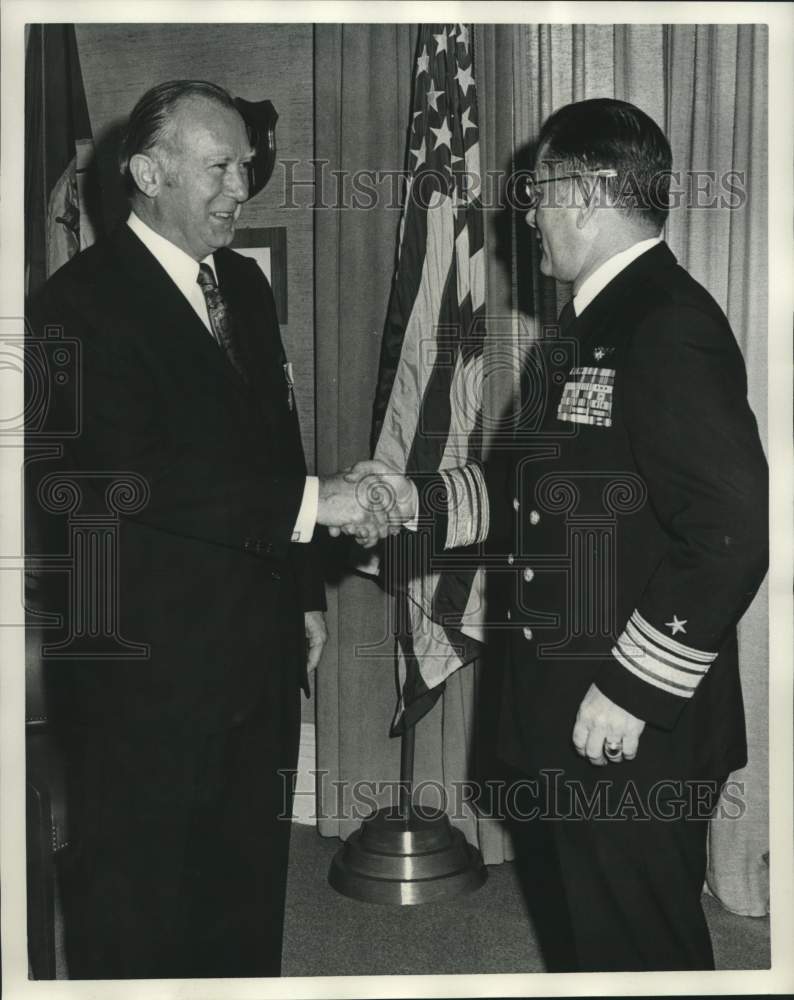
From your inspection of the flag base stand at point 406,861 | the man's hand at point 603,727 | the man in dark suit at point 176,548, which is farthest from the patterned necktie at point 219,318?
the flag base stand at point 406,861

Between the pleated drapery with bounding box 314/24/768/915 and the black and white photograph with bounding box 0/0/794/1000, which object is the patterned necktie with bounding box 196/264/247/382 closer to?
the black and white photograph with bounding box 0/0/794/1000

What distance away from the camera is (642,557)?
6.13ft

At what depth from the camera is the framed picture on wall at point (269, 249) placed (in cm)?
308

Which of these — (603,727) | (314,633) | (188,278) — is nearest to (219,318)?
(188,278)

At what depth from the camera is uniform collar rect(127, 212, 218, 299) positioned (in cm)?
220

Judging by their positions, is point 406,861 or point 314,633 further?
point 406,861

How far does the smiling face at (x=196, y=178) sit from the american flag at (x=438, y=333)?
0.66 meters

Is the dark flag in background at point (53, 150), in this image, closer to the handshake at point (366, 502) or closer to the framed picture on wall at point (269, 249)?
the framed picture on wall at point (269, 249)

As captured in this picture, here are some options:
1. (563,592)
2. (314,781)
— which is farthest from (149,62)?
(314,781)

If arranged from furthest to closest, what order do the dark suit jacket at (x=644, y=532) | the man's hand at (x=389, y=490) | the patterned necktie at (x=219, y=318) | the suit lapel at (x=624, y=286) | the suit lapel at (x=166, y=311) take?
the man's hand at (x=389, y=490) → the patterned necktie at (x=219, y=318) → the suit lapel at (x=166, y=311) → the suit lapel at (x=624, y=286) → the dark suit jacket at (x=644, y=532)

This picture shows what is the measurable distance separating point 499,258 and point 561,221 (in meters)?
Result: 1.03

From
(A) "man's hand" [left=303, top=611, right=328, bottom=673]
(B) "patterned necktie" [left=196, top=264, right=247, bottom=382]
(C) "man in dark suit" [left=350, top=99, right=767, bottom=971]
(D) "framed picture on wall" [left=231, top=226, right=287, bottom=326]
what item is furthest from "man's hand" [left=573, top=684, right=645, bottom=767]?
(D) "framed picture on wall" [left=231, top=226, right=287, bottom=326]

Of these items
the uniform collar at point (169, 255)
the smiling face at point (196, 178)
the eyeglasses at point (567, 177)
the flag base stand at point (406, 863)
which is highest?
the smiling face at point (196, 178)

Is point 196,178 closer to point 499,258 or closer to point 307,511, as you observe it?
point 307,511
